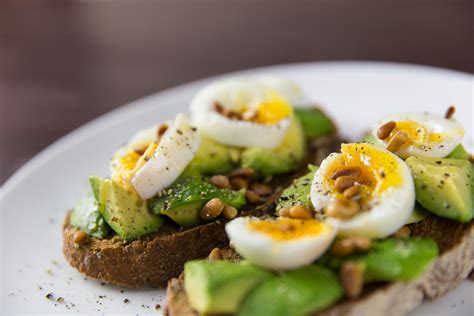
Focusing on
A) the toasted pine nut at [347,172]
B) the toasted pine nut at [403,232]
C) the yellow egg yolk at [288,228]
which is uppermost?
the toasted pine nut at [347,172]

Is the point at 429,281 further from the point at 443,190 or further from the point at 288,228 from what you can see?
the point at 288,228

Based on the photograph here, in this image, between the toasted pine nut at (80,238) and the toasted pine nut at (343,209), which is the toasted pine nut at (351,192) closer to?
the toasted pine nut at (343,209)

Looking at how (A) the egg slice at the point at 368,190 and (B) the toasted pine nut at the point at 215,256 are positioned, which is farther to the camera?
(B) the toasted pine nut at the point at 215,256

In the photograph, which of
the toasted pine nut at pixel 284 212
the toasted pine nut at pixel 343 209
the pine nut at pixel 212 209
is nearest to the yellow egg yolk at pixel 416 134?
the toasted pine nut at pixel 343 209

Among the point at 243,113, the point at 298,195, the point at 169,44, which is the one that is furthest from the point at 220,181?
the point at 169,44

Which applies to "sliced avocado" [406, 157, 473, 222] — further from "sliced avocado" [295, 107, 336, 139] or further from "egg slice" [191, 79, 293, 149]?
"sliced avocado" [295, 107, 336, 139]

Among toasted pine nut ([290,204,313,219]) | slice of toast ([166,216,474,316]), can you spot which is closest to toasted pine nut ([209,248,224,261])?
slice of toast ([166,216,474,316])

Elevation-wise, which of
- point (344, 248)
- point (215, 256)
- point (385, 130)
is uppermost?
point (385, 130)
